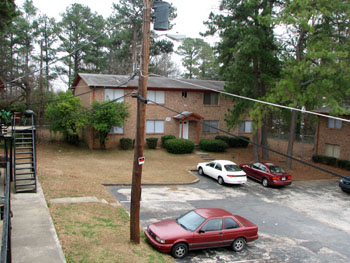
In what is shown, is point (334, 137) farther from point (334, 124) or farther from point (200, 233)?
point (200, 233)

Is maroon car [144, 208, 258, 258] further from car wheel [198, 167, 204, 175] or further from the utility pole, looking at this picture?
car wheel [198, 167, 204, 175]

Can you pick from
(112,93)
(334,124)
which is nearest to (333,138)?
(334,124)

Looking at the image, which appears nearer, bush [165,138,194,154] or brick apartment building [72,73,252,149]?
bush [165,138,194,154]

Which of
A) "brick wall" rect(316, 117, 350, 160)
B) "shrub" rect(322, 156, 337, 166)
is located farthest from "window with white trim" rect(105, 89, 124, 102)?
"shrub" rect(322, 156, 337, 166)

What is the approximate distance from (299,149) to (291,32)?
591 inches

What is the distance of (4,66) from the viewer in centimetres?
3441

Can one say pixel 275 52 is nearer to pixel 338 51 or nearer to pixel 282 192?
pixel 338 51

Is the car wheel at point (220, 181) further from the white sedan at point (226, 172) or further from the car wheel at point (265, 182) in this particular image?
the car wheel at point (265, 182)

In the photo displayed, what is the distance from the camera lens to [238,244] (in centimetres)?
1138

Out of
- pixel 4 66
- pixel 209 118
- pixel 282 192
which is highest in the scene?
pixel 4 66

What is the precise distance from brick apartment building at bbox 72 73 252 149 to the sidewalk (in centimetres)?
1581

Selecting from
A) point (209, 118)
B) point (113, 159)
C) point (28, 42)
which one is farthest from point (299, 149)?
point (28, 42)

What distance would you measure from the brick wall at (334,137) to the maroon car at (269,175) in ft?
31.7

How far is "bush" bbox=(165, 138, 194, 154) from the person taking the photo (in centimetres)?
2884
